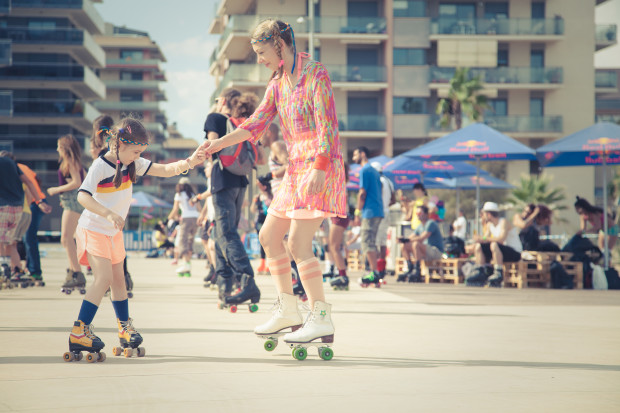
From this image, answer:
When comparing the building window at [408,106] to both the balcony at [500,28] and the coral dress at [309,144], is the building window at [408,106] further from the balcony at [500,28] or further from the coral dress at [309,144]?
the coral dress at [309,144]

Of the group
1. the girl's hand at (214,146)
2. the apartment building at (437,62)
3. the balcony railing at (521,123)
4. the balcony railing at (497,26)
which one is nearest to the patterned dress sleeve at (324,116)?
the girl's hand at (214,146)

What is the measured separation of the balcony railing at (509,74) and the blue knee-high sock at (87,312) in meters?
53.4

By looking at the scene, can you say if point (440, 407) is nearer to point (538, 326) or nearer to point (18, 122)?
point (538, 326)

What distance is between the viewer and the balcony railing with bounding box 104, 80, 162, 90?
103m

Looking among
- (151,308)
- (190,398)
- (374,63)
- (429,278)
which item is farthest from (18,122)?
(190,398)

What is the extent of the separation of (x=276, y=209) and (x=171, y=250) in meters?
24.5

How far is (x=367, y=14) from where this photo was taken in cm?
5778

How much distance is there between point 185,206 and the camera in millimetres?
15945

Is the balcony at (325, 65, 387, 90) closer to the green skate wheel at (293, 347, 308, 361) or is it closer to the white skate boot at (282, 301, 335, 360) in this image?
the white skate boot at (282, 301, 335, 360)

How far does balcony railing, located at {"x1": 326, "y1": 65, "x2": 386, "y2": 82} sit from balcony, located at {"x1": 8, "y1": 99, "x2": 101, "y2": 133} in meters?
21.7

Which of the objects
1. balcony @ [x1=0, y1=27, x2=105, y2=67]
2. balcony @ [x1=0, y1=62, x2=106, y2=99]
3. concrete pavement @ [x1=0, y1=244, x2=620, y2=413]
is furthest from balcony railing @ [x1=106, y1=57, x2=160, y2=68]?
concrete pavement @ [x1=0, y1=244, x2=620, y2=413]

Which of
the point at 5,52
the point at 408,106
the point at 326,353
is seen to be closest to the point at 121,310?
the point at 326,353

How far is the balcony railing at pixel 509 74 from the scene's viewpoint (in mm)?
57031

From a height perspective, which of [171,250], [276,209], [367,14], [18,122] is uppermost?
[367,14]
